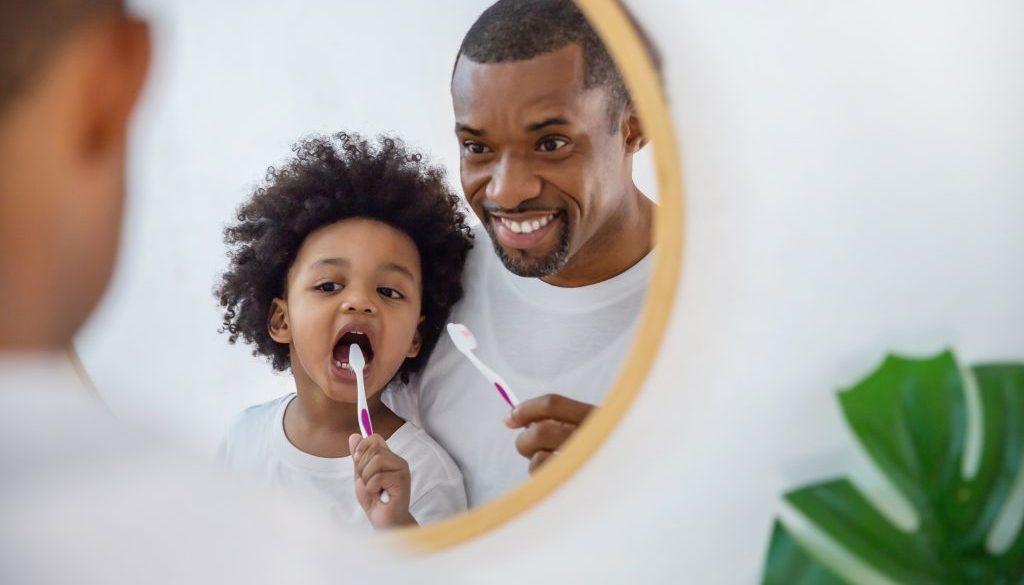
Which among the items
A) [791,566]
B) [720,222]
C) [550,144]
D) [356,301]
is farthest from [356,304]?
[791,566]

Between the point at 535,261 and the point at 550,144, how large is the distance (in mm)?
104

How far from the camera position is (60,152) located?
89 cm

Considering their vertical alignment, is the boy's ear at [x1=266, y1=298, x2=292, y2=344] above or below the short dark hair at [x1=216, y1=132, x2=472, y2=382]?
below

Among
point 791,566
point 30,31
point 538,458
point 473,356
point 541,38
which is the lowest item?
point 791,566

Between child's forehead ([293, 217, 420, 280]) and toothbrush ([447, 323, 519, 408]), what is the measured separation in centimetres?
6

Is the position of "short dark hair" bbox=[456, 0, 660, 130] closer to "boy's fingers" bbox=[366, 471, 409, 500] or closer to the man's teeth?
the man's teeth

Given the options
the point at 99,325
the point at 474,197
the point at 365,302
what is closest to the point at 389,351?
the point at 365,302

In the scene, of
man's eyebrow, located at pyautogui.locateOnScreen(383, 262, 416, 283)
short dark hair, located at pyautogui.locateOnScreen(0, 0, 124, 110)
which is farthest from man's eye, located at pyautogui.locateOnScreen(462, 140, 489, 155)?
short dark hair, located at pyautogui.locateOnScreen(0, 0, 124, 110)

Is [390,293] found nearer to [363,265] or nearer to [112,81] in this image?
[363,265]

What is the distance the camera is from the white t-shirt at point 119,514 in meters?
0.82

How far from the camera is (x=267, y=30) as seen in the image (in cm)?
92

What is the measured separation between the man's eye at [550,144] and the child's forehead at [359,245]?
0.46ft

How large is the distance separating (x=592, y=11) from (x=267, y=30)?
292 mm

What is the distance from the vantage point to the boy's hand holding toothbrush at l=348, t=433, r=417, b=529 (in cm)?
90
